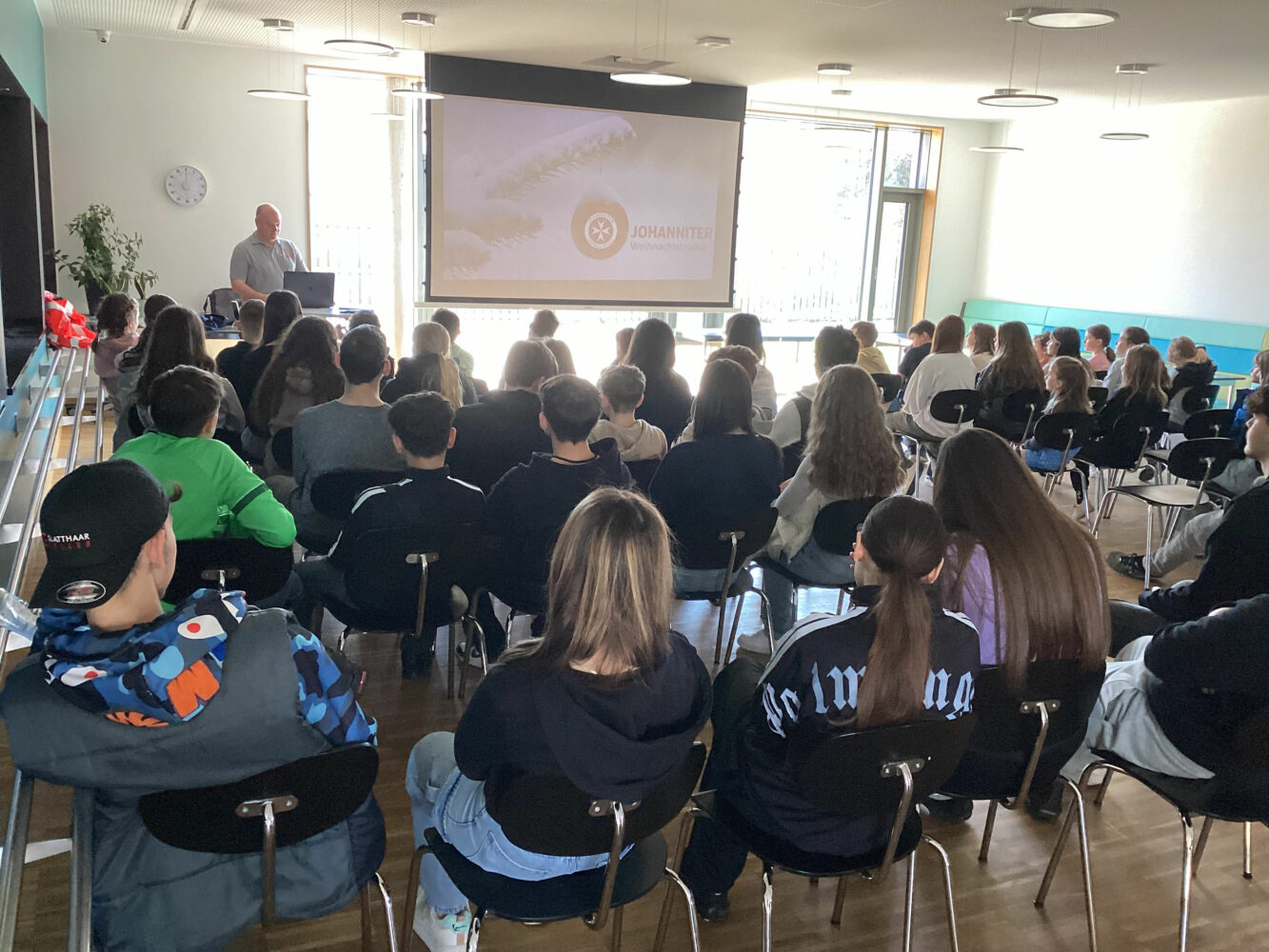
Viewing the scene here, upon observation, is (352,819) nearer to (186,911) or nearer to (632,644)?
(186,911)

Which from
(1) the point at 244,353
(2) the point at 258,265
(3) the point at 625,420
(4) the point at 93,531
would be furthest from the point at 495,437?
(2) the point at 258,265

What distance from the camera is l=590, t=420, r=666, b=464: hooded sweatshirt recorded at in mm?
3840

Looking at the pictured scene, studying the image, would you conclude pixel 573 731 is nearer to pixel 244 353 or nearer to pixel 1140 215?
pixel 244 353

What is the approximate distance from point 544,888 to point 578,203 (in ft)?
28.2

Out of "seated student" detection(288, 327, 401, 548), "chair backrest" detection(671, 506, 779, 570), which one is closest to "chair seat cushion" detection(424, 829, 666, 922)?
"chair backrest" detection(671, 506, 779, 570)

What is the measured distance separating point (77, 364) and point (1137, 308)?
10047 mm

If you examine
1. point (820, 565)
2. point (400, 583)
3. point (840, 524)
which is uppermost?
point (840, 524)

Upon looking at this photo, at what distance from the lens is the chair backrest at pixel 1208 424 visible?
17.6 feet

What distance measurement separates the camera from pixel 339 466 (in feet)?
11.1

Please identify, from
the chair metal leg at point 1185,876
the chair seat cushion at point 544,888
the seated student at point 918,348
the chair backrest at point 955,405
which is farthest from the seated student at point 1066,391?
the chair seat cushion at point 544,888

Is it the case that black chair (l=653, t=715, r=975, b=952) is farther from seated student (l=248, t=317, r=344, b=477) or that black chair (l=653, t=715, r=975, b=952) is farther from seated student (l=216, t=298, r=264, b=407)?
seated student (l=216, t=298, r=264, b=407)

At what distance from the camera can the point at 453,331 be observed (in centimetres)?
527

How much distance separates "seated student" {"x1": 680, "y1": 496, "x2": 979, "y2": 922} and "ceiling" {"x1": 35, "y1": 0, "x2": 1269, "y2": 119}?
527 centimetres

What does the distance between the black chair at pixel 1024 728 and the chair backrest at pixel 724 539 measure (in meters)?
1.20
